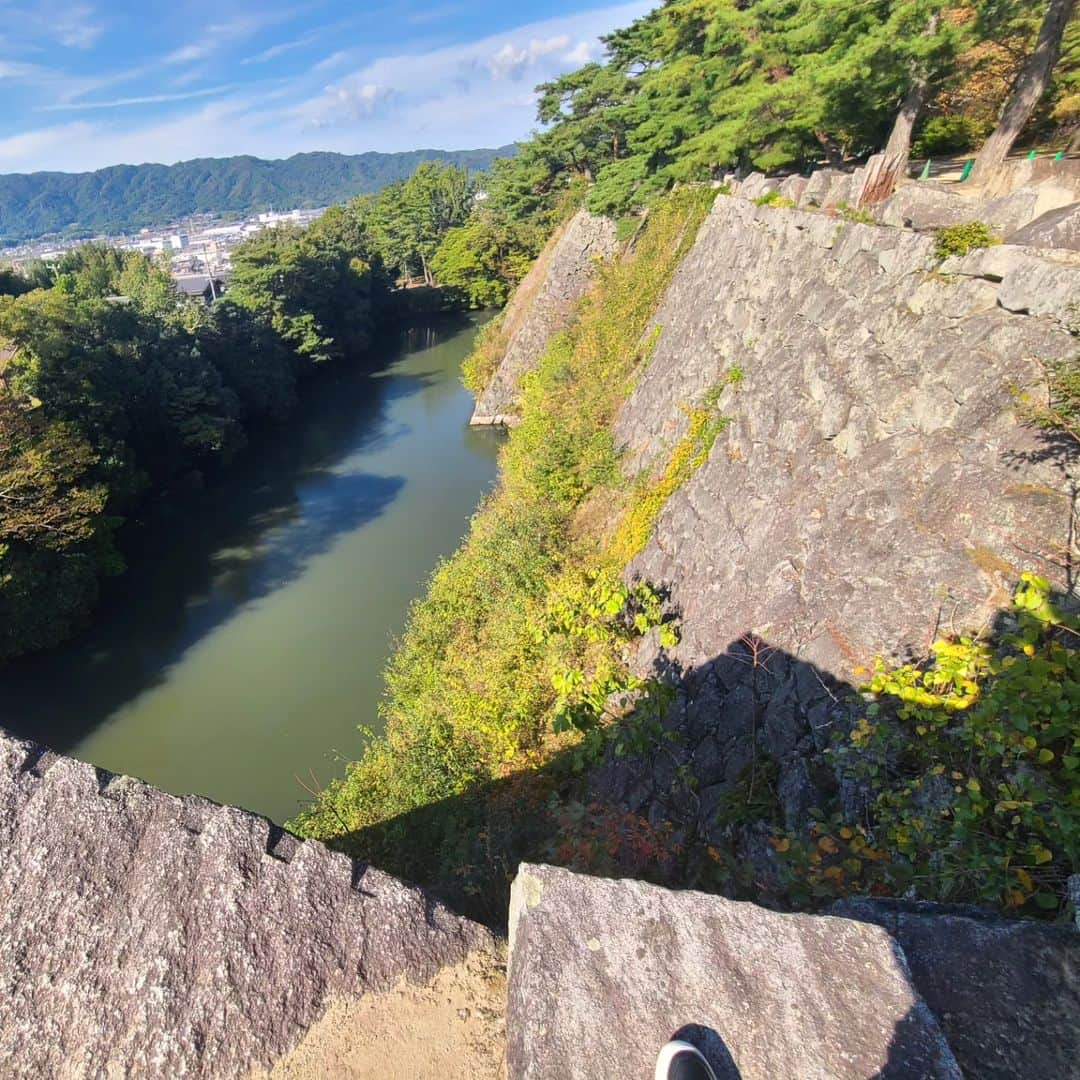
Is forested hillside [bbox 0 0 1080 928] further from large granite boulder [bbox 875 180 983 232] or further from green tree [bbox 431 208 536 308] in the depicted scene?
green tree [bbox 431 208 536 308]

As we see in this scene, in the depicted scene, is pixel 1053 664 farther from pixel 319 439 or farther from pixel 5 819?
pixel 319 439

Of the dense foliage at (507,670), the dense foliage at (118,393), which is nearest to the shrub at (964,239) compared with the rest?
the dense foliage at (507,670)

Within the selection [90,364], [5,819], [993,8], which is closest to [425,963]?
[5,819]

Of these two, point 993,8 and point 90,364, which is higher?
point 993,8

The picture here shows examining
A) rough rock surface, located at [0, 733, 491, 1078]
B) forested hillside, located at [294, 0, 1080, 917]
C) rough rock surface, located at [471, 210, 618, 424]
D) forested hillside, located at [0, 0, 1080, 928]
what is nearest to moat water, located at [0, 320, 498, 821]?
forested hillside, located at [0, 0, 1080, 928]

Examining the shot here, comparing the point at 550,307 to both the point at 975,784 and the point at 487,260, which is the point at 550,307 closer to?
the point at 487,260
